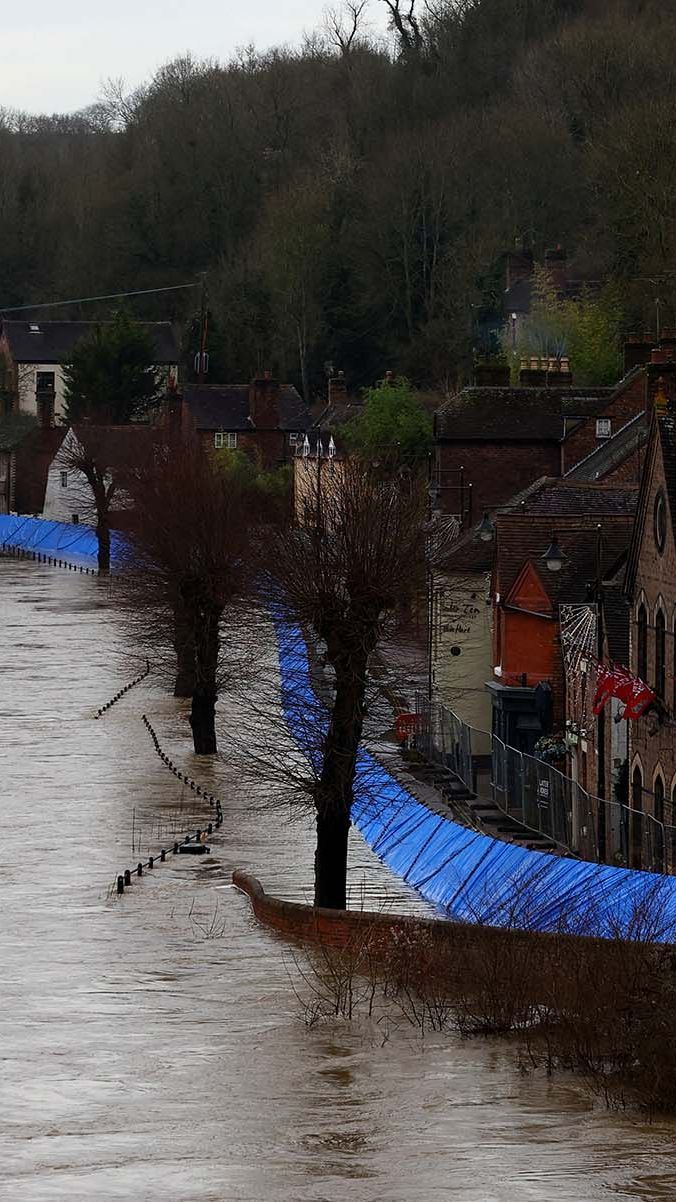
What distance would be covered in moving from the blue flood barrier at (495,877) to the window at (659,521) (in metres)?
6.06

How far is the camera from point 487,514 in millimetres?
60969

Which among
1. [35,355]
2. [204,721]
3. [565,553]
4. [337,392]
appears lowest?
[204,721]

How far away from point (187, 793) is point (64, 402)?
97998 millimetres

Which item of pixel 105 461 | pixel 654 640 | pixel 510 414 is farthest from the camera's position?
pixel 105 461

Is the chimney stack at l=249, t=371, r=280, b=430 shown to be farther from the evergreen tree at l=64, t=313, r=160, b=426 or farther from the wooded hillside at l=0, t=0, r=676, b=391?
the evergreen tree at l=64, t=313, r=160, b=426

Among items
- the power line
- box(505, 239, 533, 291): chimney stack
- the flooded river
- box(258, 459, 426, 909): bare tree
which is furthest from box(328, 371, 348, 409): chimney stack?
box(258, 459, 426, 909): bare tree

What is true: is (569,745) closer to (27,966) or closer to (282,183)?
(27,966)

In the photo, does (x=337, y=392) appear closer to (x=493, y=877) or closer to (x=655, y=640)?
(x=655, y=640)

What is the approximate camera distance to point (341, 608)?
1565 inches

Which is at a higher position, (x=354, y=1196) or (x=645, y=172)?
(x=645, y=172)

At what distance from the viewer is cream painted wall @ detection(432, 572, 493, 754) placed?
183 ft

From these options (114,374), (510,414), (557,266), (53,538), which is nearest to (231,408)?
(53,538)

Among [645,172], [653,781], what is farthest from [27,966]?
[645,172]

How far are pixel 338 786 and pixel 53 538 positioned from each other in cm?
9237
